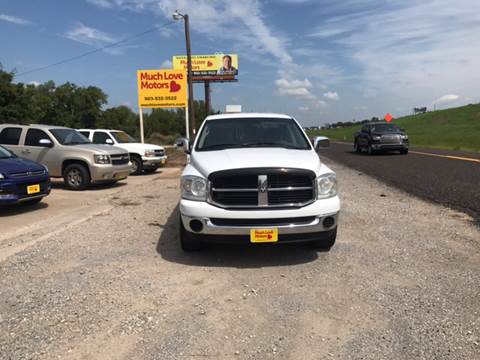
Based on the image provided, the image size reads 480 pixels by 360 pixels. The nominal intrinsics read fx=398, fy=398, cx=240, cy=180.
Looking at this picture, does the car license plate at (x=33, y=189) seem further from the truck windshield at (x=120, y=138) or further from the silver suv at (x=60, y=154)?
the truck windshield at (x=120, y=138)

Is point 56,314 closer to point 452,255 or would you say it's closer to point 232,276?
point 232,276

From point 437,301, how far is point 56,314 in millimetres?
3445

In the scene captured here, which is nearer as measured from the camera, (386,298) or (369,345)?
(369,345)

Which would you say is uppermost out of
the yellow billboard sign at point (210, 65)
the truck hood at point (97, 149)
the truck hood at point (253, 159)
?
the yellow billboard sign at point (210, 65)

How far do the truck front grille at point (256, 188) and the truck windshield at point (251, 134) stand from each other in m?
1.18

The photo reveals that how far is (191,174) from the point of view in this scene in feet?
15.6

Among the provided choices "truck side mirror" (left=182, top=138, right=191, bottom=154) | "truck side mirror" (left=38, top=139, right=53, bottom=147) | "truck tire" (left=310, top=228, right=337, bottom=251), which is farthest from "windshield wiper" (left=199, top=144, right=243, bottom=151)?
"truck side mirror" (left=38, top=139, right=53, bottom=147)

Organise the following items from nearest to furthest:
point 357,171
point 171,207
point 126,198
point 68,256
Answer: point 68,256 → point 171,207 → point 126,198 → point 357,171

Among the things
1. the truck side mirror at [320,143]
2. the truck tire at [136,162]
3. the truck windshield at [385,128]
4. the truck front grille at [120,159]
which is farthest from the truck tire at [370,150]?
the truck side mirror at [320,143]

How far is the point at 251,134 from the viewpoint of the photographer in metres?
5.99

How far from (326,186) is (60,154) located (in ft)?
29.3

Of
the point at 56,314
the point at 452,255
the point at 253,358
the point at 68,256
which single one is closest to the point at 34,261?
the point at 68,256

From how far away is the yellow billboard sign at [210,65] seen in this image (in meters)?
54.0

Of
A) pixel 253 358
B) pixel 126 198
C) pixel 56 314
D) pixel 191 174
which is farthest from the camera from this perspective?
pixel 126 198
